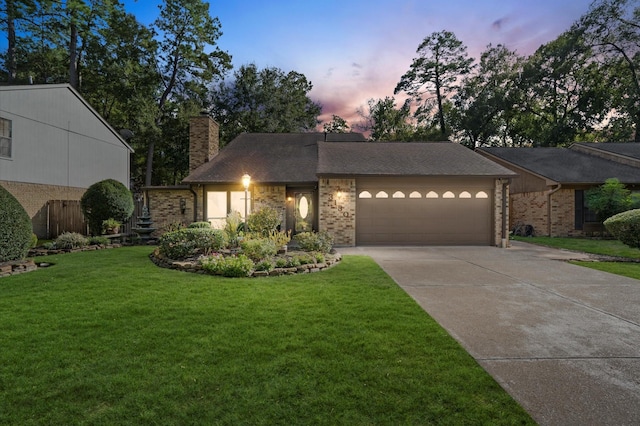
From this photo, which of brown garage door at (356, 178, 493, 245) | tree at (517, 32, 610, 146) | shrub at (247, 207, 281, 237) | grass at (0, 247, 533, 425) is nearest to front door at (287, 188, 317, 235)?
brown garage door at (356, 178, 493, 245)

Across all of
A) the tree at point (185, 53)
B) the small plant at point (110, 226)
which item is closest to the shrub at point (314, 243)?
the small plant at point (110, 226)

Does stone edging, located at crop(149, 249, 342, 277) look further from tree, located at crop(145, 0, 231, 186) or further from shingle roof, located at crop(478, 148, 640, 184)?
tree, located at crop(145, 0, 231, 186)

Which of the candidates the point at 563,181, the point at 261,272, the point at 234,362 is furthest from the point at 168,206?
the point at 563,181

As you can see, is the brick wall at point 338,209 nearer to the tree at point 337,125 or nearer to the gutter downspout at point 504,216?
the gutter downspout at point 504,216

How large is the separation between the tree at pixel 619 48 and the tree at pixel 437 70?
8924mm

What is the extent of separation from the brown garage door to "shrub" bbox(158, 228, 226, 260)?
5.90 m

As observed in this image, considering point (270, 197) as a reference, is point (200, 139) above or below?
above

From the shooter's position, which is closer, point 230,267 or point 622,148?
point 230,267

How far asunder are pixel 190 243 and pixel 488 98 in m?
29.4

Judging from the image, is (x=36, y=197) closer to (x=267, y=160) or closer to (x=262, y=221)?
(x=267, y=160)

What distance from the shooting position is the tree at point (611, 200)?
15062mm

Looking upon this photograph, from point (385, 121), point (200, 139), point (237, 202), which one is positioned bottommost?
point (237, 202)

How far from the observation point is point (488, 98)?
28766mm

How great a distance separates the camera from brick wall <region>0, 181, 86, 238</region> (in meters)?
13.5
